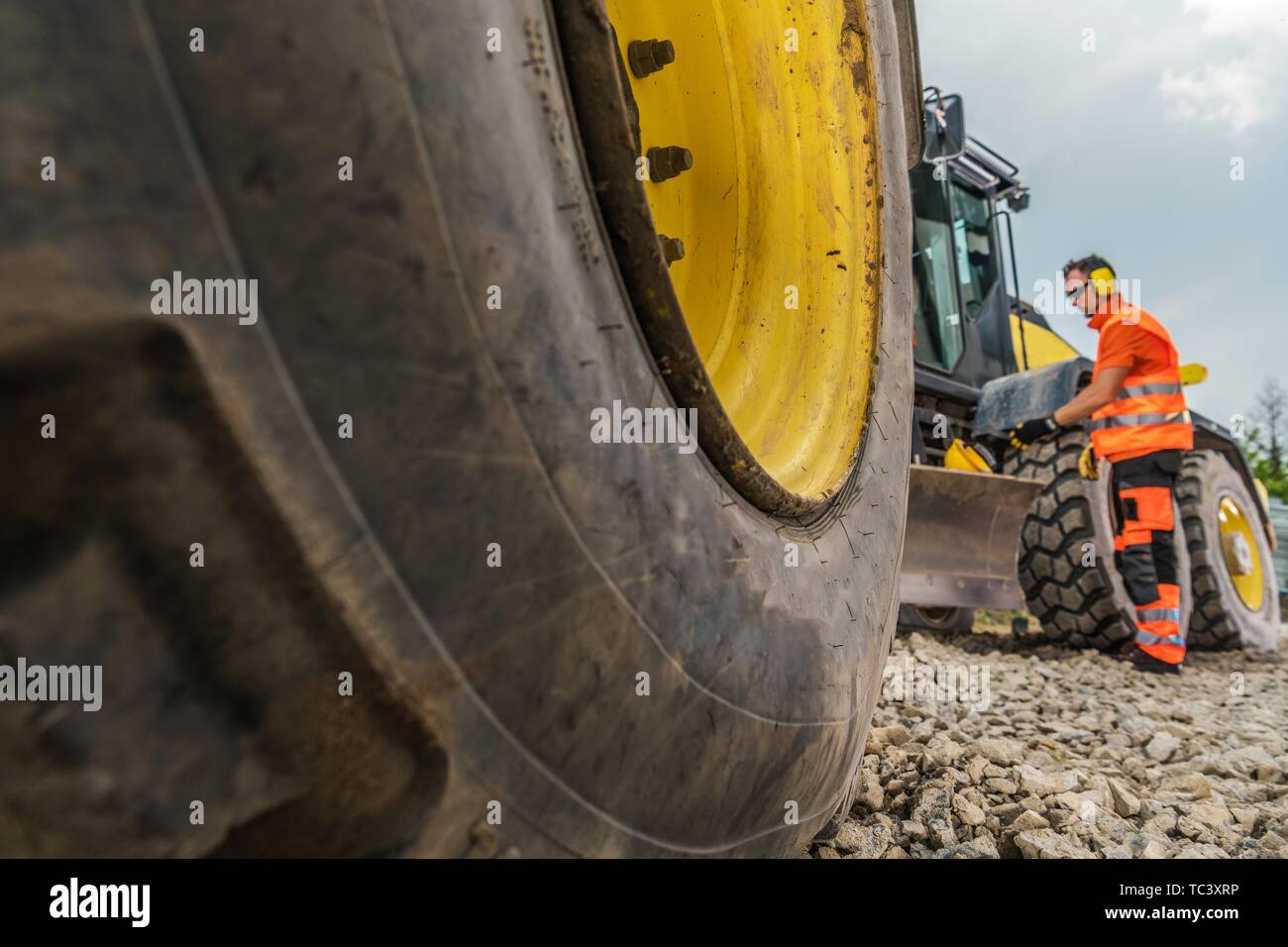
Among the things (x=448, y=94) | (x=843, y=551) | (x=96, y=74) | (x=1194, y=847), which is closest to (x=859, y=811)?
(x=1194, y=847)

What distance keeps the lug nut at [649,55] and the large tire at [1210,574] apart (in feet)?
14.0

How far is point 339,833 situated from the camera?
1.53ft

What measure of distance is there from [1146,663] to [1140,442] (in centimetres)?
93

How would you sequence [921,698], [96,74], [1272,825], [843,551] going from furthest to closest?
[921,698], [1272,825], [843,551], [96,74]

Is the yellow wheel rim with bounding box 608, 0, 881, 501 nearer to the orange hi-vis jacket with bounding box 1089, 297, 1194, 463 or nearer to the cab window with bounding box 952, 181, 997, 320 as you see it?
the orange hi-vis jacket with bounding box 1089, 297, 1194, 463

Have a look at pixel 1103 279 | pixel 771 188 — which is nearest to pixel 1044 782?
pixel 771 188

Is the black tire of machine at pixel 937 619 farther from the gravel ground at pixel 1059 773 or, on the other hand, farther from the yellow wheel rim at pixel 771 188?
Result: the yellow wheel rim at pixel 771 188

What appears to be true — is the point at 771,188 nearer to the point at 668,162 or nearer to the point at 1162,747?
the point at 668,162

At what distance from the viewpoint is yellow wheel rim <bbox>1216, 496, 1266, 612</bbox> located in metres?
4.82

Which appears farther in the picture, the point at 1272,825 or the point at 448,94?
the point at 1272,825
